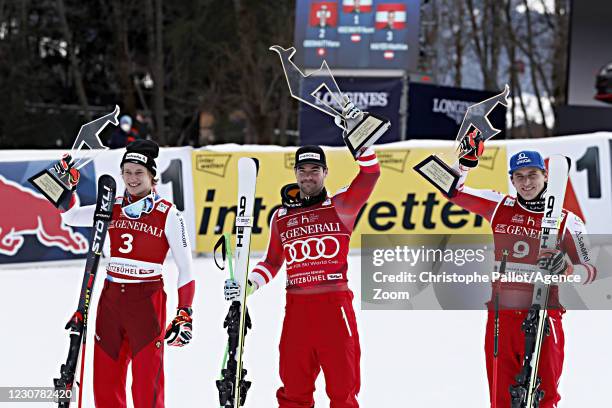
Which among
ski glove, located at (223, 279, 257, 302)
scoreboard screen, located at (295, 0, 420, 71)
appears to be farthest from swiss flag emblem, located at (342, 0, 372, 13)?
ski glove, located at (223, 279, 257, 302)

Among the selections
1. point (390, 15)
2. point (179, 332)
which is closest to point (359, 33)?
point (390, 15)

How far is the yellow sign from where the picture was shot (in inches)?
512

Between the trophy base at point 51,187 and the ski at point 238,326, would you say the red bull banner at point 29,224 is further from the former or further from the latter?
the ski at point 238,326

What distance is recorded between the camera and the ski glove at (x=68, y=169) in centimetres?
551

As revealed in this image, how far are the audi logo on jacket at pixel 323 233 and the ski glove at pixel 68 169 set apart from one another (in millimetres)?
1110

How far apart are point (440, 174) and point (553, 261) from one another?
0.87 m

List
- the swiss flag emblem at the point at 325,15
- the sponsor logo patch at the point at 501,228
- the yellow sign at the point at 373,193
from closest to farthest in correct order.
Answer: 1. the sponsor logo patch at the point at 501,228
2. the yellow sign at the point at 373,193
3. the swiss flag emblem at the point at 325,15

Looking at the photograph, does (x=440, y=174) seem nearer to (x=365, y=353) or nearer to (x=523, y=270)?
(x=523, y=270)

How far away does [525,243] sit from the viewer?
5699 mm

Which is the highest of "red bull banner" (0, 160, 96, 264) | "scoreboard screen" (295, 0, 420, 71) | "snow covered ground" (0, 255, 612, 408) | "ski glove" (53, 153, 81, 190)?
"scoreboard screen" (295, 0, 420, 71)

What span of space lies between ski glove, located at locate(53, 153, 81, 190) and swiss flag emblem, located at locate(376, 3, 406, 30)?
14.7 metres

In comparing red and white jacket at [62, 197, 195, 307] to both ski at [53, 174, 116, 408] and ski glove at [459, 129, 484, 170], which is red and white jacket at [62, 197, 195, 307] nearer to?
ski at [53, 174, 116, 408]

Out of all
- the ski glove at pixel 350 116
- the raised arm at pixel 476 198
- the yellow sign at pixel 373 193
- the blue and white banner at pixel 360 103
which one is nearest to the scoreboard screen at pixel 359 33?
the blue and white banner at pixel 360 103

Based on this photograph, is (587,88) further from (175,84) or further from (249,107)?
(175,84)
